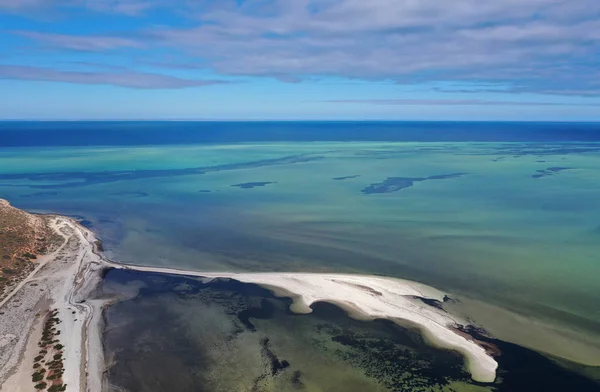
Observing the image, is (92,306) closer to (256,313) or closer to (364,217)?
(256,313)

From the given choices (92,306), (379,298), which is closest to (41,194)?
(92,306)

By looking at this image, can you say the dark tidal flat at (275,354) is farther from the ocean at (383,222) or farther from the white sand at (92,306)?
the ocean at (383,222)

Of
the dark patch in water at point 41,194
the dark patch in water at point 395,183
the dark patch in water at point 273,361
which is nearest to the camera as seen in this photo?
the dark patch in water at point 273,361

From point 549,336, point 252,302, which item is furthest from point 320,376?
point 549,336

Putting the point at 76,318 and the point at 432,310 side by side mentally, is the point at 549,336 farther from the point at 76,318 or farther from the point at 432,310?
the point at 76,318

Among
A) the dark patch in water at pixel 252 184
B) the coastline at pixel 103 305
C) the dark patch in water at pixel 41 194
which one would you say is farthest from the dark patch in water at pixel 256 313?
the dark patch in water at pixel 41 194

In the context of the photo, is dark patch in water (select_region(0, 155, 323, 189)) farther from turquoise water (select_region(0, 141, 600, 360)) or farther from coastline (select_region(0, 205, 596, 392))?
coastline (select_region(0, 205, 596, 392))
